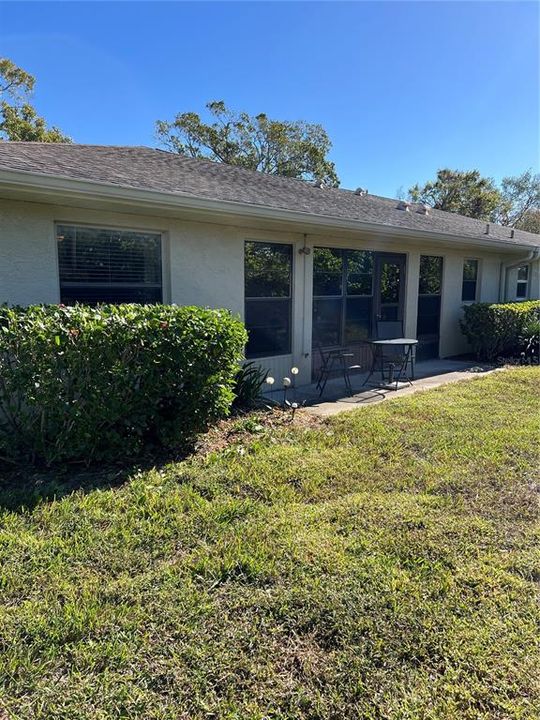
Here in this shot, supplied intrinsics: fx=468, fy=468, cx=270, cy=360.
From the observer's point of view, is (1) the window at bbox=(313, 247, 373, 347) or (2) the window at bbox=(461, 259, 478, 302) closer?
(1) the window at bbox=(313, 247, 373, 347)

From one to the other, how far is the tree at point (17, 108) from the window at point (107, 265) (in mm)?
19132

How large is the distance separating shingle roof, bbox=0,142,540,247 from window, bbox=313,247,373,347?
0.80 metres

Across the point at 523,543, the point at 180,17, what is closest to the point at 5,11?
the point at 180,17

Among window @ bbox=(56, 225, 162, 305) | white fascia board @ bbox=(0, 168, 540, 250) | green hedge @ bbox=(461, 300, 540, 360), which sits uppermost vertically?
white fascia board @ bbox=(0, 168, 540, 250)

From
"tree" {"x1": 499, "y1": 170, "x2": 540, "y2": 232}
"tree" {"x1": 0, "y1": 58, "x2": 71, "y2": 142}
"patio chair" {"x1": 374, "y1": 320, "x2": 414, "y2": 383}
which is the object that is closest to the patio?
"patio chair" {"x1": 374, "y1": 320, "x2": 414, "y2": 383}

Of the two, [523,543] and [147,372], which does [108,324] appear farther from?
[523,543]

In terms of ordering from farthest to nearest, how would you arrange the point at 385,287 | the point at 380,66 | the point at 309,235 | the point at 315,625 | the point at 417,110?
the point at 417,110
the point at 380,66
the point at 385,287
the point at 309,235
the point at 315,625

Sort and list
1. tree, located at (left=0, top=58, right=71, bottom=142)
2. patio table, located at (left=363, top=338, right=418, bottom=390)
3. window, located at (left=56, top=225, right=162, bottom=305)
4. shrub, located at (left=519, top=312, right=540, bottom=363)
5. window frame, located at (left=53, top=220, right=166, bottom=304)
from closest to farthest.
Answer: window frame, located at (left=53, top=220, right=166, bottom=304) → window, located at (left=56, top=225, right=162, bottom=305) → patio table, located at (left=363, top=338, right=418, bottom=390) → shrub, located at (left=519, top=312, right=540, bottom=363) → tree, located at (left=0, top=58, right=71, bottom=142)

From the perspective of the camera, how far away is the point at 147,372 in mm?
4297

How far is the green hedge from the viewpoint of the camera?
10.6 m

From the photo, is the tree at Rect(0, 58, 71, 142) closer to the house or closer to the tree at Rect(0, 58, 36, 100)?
the tree at Rect(0, 58, 36, 100)

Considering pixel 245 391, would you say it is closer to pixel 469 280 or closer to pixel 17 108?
pixel 469 280

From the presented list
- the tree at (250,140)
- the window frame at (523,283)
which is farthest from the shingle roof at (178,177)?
the tree at (250,140)

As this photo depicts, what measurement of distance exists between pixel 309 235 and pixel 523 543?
19.1 ft
